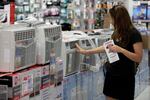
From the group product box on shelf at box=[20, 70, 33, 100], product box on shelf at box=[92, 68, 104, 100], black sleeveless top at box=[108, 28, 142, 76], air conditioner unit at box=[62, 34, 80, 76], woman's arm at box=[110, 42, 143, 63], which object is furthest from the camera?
product box on shelf at box=[92, 68, 104, 100]

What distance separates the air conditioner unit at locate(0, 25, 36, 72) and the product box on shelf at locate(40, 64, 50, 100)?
28 cm

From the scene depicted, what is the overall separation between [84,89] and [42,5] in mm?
3454

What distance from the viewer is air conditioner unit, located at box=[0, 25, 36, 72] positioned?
2.75 meters

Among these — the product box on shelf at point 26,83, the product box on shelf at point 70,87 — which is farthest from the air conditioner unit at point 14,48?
the product box on shelf at point 70,87

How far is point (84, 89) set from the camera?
4430 mm

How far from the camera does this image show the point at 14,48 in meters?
2.77

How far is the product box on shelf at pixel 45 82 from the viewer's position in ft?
10.6

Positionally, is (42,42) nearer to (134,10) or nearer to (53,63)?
(53,63)

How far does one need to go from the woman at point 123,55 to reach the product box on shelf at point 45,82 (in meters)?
0.80

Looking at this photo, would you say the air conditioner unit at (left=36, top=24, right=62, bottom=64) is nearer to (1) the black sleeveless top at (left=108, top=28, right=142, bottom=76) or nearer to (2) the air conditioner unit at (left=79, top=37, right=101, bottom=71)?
(1) the black sleeveless top at (left=108, top=28, right=142, bottom=76)

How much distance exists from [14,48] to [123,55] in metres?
1.38

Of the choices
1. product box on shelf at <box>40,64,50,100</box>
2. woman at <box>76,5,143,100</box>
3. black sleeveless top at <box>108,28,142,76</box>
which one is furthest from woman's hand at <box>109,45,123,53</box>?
product box on shelf at <box>40,64,50,100</box>

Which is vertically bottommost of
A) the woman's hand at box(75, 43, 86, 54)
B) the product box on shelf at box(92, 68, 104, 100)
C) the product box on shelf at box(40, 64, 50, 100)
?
the product box on shelf at box(92, 68, 104, 100)

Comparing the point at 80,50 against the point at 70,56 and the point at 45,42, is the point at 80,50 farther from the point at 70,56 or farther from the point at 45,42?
the point at 45,42
